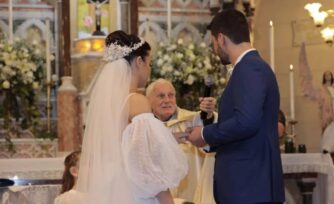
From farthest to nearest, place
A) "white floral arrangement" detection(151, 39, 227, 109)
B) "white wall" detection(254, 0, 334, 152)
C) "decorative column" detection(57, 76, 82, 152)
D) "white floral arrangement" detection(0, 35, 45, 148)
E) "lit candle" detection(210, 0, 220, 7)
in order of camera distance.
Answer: "white wall" detection(254, 0, 334, 152)
"lit candle" detection(210, 0, 220, 7)
"white floral arrangement" detection(151, 39, 227, 109)
"decorative column" detection(57, 76, 82, 152)
"white floral arrangement" detection(0, 35, 45, 148)

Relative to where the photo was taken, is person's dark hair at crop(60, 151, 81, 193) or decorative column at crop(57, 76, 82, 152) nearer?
person's dark hair at crop(60, 151, 81, 193)

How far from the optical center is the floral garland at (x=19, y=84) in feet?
19.3

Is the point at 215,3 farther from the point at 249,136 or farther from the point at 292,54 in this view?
the point at 249,136

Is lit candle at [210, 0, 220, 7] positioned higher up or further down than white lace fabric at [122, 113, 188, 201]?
higher up

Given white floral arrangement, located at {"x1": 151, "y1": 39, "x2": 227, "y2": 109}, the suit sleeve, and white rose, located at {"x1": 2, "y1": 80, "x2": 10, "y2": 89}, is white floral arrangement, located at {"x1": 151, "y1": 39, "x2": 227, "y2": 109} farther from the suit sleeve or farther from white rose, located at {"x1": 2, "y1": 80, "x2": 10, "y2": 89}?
the suit sleeve

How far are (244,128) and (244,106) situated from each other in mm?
101

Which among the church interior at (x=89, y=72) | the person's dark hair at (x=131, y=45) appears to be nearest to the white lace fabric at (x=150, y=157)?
the person's dark hair at (x=131, y=45)

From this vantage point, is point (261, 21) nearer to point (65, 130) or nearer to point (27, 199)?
point (65, 130)

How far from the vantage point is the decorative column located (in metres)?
6.05

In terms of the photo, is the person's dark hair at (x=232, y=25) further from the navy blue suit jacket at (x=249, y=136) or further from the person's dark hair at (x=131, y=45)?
the person's dark hair at (x=131, y=45)

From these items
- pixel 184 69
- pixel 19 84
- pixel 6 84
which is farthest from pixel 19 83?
pixel 184 69

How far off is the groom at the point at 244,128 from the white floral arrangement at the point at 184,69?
2351 mm

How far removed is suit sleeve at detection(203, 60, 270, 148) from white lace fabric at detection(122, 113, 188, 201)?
21cm

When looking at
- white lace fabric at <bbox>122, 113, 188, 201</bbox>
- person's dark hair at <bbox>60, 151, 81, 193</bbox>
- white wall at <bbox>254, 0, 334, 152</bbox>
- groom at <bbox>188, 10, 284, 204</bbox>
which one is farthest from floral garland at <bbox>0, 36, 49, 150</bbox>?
white wall at <bbox>254, 0, 334, 152</bbox>
